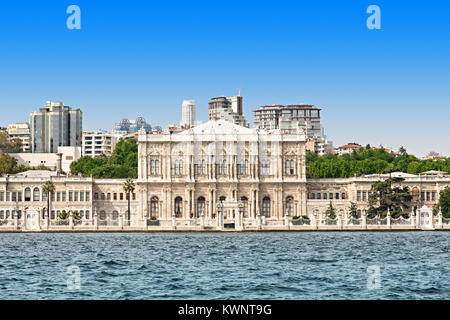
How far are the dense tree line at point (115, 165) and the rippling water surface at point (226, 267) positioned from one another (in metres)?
41.3

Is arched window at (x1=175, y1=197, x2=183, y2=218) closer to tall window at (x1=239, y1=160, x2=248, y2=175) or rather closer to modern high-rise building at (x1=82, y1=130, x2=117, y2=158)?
tall window at (x1=239, y1=160, x2=248, y2=175)

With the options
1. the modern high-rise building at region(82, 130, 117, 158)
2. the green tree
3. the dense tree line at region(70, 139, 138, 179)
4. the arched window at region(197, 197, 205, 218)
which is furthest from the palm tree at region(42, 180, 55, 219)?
the modern high-rise building at region(82, 130, 117, 158)

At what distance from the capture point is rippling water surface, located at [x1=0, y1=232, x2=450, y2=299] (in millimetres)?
31625

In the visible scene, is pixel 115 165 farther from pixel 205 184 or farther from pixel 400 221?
pixel 400 221

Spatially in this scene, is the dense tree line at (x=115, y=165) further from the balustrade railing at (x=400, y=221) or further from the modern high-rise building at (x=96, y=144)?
the modern high-rise building at (x=96, y=144)

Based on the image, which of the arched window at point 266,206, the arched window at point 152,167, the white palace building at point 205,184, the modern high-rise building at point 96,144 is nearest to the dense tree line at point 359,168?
the white palace building at point 205,184

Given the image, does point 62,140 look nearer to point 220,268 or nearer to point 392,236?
point 392,236

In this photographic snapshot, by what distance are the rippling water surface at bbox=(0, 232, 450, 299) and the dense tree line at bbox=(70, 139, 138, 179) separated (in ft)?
136

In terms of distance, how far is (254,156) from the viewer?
95375 mm

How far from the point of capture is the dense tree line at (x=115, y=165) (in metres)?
109

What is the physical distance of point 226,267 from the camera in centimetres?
4153

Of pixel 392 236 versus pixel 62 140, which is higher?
pixel 62 140
